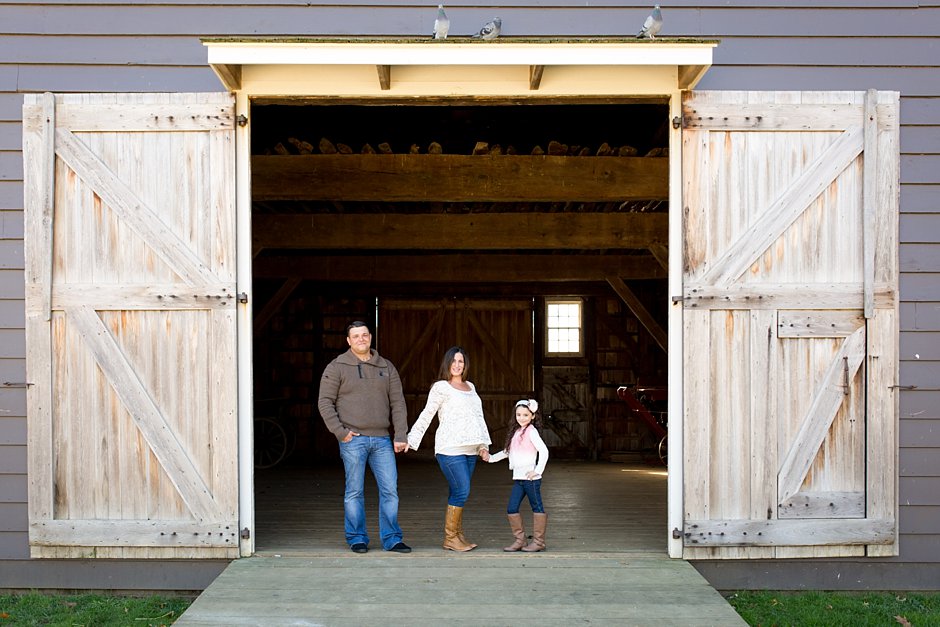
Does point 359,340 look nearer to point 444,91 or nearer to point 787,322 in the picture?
point 444,91

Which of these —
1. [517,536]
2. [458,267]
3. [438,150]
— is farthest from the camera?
[458,267]

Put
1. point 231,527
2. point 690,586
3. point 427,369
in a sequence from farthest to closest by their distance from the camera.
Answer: point 427,369 < point 231,527 < point 690,586

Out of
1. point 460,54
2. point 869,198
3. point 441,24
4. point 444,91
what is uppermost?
point 441,24

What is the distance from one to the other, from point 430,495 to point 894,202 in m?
4.71

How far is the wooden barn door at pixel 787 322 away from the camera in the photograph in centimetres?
519

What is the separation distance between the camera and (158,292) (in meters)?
5.17

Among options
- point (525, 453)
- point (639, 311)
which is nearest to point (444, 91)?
point (525, 453)

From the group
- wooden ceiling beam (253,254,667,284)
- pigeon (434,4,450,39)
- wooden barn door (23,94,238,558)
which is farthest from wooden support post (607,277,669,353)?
wooden barn door (23,94,238,558)

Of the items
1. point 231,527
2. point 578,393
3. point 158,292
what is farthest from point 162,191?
point 578,393

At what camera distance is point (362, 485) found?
17.7 feet

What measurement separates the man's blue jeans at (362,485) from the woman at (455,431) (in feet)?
0.82

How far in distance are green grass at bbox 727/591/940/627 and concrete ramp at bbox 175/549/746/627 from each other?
453 millimetres

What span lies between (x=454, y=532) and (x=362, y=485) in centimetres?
66

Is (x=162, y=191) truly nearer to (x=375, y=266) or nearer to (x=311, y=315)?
(x=375, y=266)
